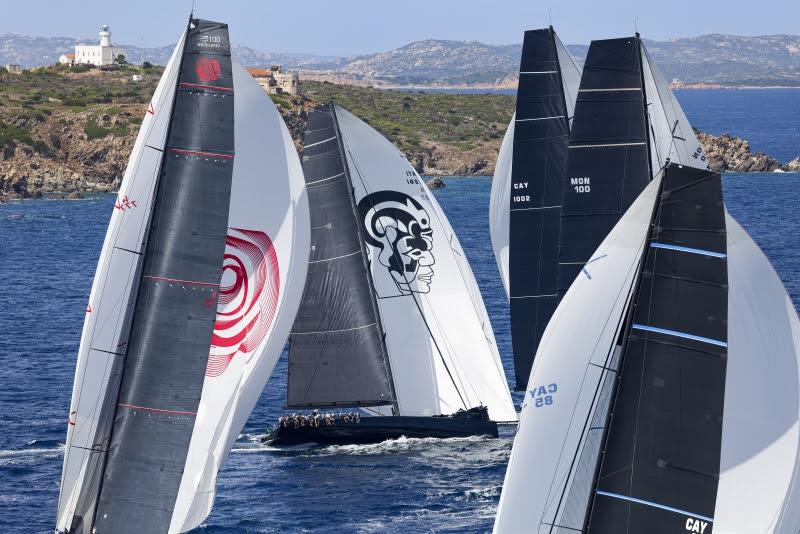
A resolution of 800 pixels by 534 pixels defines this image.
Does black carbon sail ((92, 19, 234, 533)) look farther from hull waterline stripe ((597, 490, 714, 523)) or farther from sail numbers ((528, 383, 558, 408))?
hull waterline stripe ((597, 490, 714, 523))

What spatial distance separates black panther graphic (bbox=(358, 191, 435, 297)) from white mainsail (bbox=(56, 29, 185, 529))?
42.2 feet

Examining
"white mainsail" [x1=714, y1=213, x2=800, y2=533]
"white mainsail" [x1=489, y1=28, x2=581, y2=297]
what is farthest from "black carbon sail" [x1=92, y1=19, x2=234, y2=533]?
"white mainsail" [x1=489, y1=28, x2=581, y2=297]

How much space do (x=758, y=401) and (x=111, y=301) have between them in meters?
11.5

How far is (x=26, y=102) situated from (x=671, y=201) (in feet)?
406

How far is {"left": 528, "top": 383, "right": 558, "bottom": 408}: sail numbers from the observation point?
19703 millimetres

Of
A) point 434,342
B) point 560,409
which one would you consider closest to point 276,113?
point 560,409

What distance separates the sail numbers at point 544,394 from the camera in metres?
19.7

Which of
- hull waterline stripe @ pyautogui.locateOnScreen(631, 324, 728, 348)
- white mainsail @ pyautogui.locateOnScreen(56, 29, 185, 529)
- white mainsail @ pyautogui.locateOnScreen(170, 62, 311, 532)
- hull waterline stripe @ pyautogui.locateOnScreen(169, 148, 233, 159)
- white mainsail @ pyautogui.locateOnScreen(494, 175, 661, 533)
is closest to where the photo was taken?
hull waterline stripe @ pyautogui.locateOnScreen(631, 324, 728, 348)

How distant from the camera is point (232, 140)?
81.9 ft

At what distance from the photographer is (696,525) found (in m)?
19.3

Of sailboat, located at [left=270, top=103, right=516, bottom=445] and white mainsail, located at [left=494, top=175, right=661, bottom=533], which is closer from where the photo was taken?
white mainsail, located at [left=494, top=175, right=661, bottom=533]

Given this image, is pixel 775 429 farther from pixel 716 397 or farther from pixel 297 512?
pixel 297 512

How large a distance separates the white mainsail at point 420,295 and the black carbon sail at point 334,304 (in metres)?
0.51

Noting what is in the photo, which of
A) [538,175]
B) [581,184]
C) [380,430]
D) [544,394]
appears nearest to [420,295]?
[380,430]
